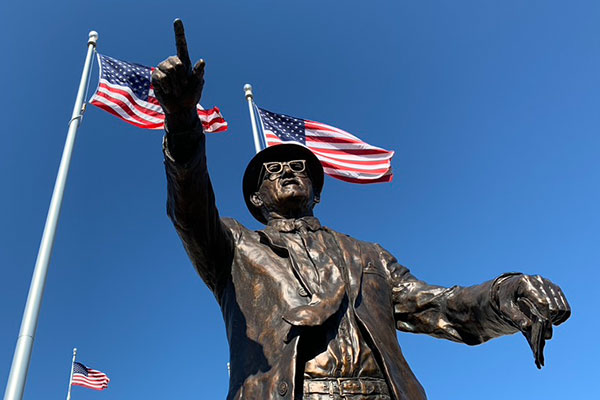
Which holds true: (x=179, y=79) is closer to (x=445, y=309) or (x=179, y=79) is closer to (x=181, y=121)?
(x=181, y=121)

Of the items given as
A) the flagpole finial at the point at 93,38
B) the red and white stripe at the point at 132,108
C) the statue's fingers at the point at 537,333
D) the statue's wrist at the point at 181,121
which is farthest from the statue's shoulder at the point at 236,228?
the flagpole finial at the point at 93,38

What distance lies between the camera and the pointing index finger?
2.36 m

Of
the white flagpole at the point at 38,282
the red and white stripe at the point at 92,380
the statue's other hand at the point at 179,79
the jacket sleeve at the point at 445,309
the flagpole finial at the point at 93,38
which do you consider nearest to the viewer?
the statue's other hand at the point at 179,79

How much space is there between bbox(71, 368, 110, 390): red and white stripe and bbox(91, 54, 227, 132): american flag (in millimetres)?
9292

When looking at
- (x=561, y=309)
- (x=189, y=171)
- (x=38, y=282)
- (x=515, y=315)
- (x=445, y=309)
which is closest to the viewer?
(x=561, y=309)

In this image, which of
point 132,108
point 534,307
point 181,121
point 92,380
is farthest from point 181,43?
point 92,380

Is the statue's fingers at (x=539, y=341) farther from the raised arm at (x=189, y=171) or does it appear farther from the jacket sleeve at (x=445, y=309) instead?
the raised arm at (x=189, y=171)

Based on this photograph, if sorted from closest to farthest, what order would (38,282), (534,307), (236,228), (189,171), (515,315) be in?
(534,307)
(515,315)
(189,171)
(236,228)
(38,282)

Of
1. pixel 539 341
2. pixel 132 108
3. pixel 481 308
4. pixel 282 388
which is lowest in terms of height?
pixel 282 388

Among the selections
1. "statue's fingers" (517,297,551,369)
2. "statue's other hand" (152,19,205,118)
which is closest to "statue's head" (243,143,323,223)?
"statue's other hand" (152,19,205,118)

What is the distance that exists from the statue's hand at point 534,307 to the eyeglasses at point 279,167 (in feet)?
5.52

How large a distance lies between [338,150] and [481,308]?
5.86 meters

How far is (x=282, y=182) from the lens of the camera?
12.5 feet

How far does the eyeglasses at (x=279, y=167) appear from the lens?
3.89 metres
